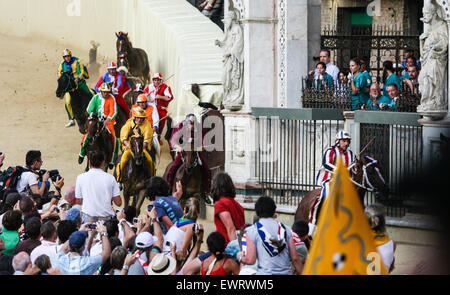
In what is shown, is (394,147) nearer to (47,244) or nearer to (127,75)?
(47,244)

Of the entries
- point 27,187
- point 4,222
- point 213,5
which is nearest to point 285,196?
point 27,187

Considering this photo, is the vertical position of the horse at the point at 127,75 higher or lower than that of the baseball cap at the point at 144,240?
higher

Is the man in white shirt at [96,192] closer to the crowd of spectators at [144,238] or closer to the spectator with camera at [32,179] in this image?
the crowd of spectators at [144,238]

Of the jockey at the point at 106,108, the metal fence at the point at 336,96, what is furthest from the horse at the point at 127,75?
the metal fence at the point at 336,96

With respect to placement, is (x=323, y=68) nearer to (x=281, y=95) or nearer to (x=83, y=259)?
(x=281, y=95)

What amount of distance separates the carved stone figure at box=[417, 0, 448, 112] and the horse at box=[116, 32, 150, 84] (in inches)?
523

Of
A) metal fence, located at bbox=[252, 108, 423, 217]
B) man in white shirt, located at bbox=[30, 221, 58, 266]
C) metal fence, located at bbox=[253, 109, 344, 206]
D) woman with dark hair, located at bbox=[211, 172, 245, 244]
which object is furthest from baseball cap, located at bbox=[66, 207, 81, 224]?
metal fence, located at bbox=[253, 109, 344, 206]

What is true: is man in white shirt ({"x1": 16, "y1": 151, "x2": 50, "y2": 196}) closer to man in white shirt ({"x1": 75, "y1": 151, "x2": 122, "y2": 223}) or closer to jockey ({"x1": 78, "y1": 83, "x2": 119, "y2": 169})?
man in white shirt ({"x1": 75, "y1": 151, "x2": 122, "y2": 223})

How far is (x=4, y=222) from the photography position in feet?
43.5

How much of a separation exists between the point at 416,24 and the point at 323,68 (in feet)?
38.1

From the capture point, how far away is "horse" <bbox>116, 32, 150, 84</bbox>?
31.1 meters

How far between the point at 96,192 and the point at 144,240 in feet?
7.99

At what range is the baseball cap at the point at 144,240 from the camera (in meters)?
12.3

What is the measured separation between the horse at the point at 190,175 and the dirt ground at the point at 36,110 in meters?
0.73
